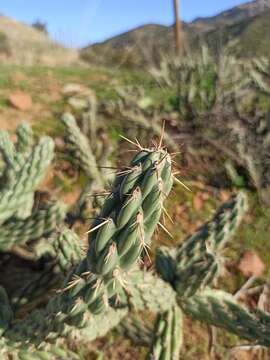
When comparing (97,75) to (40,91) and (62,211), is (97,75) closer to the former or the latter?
(40,91)

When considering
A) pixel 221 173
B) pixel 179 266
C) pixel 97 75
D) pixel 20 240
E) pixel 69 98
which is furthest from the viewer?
pixel 97 75

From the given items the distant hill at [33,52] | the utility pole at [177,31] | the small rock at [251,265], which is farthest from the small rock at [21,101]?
the distant hill at [33,52]

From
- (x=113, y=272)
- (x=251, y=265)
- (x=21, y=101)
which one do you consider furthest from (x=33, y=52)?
(x=113, y=272)

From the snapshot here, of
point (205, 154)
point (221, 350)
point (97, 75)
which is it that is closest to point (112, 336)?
point (221, 350)

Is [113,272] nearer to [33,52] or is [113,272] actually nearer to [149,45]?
[149,45]

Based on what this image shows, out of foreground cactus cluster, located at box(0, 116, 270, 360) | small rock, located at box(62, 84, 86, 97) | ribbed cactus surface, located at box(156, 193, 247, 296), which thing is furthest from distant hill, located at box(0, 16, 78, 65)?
ribbed cactus surface, located at box(156, 193, 247, 296)

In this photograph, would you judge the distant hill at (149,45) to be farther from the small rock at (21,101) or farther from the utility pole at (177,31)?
the small rock at (21,101)
